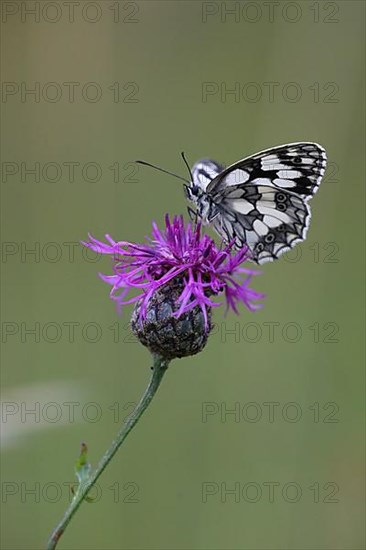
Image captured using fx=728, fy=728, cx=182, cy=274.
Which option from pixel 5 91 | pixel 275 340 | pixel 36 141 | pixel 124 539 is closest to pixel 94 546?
pixel 124 539

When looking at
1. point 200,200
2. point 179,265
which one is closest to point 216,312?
point 200,200

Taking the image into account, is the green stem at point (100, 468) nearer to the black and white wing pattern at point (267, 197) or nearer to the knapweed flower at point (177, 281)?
the knapweed flower at point (177, 281)

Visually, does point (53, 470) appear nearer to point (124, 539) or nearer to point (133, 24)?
point (124, 539)

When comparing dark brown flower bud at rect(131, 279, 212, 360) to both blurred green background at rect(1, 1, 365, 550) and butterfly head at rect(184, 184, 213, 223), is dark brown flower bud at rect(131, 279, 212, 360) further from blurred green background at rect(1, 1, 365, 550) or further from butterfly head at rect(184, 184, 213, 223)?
blurred green background at rect(1, 1, 365, 550)

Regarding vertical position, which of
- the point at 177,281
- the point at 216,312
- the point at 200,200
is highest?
the point at 200,200

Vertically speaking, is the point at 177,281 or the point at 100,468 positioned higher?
the point at 177,281

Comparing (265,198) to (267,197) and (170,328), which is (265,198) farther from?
(170,328)

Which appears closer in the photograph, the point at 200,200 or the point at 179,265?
the point at 179,265
